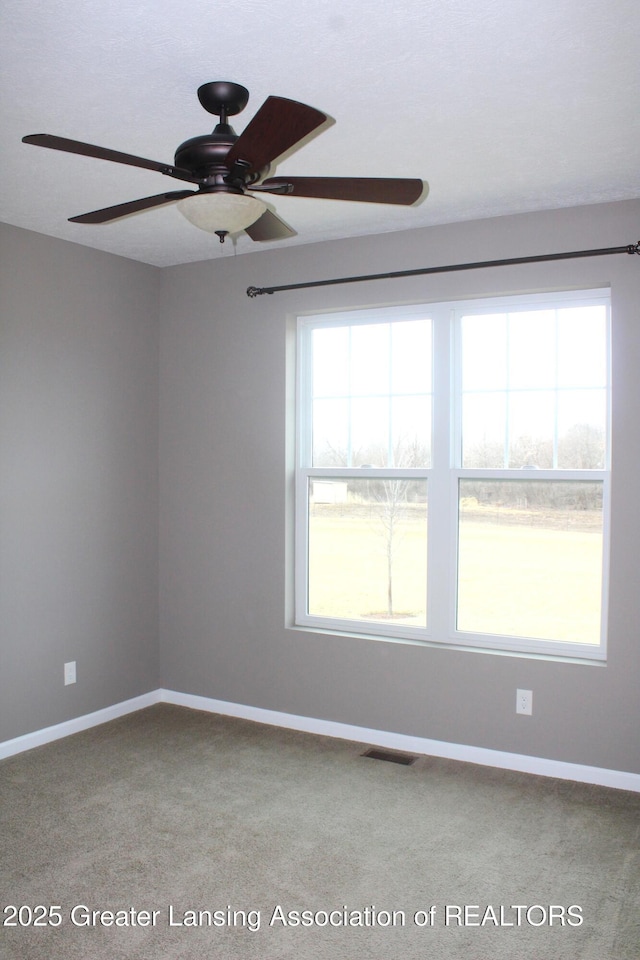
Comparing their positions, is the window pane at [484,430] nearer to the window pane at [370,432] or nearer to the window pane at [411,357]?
the window pane at [411,357]

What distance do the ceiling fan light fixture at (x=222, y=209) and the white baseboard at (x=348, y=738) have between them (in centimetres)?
284

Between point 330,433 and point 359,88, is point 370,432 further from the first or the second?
point 359,88

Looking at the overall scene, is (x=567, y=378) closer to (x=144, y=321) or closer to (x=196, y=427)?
(x=196, y=427)

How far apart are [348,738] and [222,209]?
3023 mm

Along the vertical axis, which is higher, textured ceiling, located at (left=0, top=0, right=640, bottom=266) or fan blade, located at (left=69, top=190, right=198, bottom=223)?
textured ceiling, located at (left=0, top=0, right=640, bottom=266)

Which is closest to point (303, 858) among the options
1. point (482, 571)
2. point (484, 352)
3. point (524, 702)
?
point (524, 702)

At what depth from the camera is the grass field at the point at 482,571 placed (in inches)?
145

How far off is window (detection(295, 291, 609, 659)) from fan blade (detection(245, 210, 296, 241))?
1.60 metres

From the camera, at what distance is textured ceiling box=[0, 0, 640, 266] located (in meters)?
2.04

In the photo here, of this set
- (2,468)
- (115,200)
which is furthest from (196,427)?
(115,200)

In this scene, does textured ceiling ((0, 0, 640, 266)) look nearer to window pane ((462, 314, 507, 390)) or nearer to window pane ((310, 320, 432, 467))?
window pane ((462, 314, 507, 390))

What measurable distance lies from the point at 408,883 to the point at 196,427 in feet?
9.33

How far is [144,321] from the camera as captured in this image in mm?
4715

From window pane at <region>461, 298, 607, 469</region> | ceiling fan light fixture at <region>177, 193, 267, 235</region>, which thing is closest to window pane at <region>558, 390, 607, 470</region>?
window pane at <region>461, 298, 607, 469</region>
